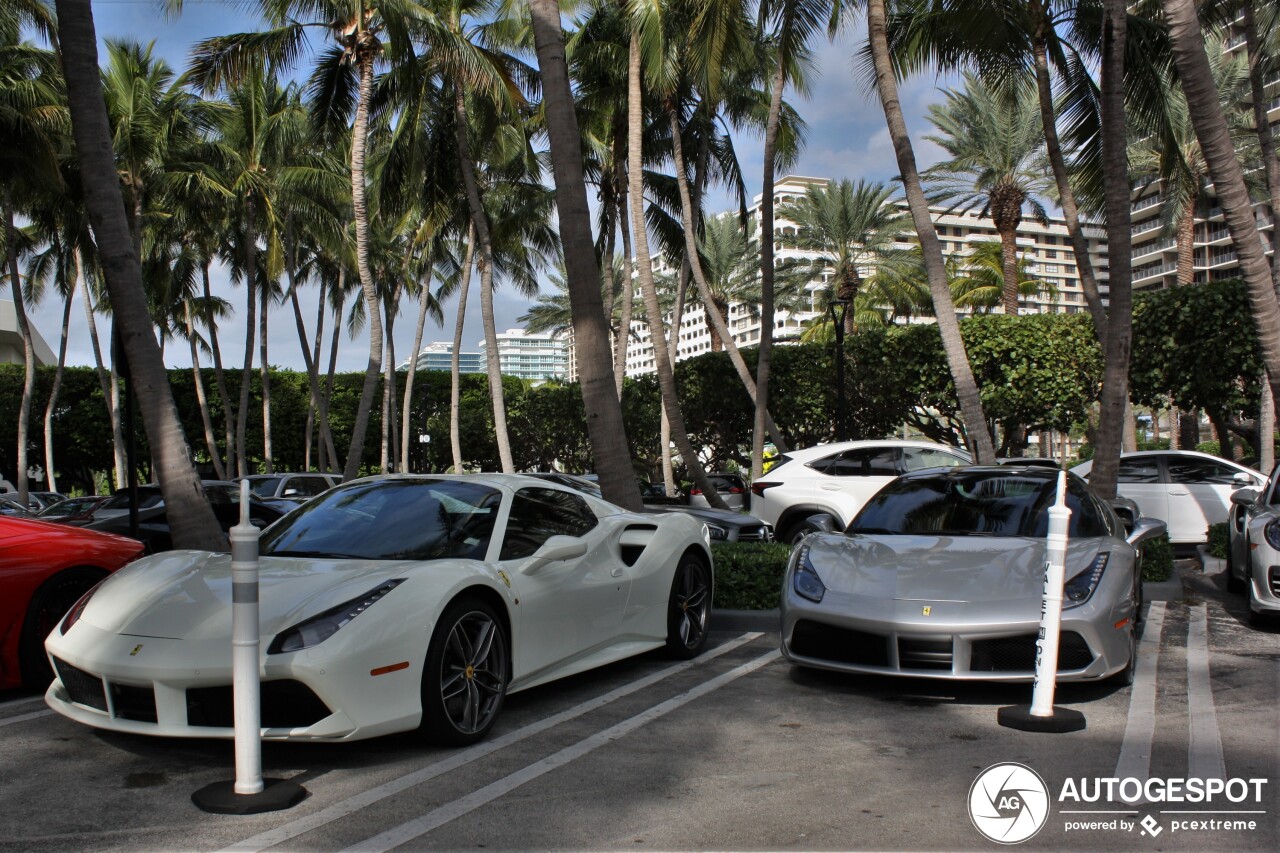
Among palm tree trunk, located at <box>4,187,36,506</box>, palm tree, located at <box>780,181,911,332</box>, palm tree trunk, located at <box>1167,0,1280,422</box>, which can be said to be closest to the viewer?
palm tree trunk, located at <box>1167,0,1280,422</box>

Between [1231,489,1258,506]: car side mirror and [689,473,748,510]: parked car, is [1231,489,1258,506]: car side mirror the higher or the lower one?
the higher one

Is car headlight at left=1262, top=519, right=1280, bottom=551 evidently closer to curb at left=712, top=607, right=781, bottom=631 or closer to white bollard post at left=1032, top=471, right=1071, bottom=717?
white bollard post at left=1032, top=471, right=1071, bottom=717

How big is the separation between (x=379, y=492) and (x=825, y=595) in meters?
2.69

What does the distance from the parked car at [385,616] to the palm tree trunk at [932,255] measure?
6821 mm

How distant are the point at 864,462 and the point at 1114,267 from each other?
148 inches

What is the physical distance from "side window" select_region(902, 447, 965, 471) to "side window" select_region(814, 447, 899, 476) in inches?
6.1

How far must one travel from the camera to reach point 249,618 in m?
3.63

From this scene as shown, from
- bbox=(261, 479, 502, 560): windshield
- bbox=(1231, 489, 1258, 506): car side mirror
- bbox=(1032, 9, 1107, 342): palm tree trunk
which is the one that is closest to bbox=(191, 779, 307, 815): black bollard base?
bbox=(261, 479, 502, 560): windshield

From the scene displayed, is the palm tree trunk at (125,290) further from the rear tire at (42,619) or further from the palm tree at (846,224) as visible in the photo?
the palm tree at (846,224)

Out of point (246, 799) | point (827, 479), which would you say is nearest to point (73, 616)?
point (246, 799)

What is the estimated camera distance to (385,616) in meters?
4.16

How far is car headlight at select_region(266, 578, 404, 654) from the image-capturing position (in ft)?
13.0

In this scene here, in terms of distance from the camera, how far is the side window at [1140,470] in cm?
1352

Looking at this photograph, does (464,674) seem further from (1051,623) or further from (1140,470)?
(1140,470)
